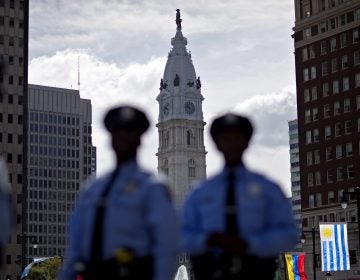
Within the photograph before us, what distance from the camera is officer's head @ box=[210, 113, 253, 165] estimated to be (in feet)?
24.6

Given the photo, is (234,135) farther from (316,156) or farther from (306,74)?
(306,74)

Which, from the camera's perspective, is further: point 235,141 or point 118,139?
point 235,141

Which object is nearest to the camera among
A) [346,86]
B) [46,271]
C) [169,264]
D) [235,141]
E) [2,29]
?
[169,264]

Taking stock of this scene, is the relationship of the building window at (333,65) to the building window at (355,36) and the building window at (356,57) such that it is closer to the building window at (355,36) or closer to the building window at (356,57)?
the building window at (356,57)

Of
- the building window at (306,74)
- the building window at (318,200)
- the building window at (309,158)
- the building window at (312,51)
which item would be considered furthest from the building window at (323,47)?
the building window at (318,200)

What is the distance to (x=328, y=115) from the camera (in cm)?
A: 10250

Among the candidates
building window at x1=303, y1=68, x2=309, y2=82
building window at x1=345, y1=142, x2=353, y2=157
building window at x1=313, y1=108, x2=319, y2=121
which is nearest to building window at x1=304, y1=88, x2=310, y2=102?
building window at x1=303, y1=68, x2=309, y2=82

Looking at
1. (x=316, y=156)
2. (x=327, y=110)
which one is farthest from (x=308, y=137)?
(x=327, y=110)

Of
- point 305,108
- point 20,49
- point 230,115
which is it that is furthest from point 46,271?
point 230,115

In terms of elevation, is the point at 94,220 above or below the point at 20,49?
below

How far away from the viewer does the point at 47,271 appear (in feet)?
430

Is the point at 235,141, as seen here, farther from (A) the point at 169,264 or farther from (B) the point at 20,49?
(B) the point at 20,49

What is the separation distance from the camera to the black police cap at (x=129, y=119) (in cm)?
688

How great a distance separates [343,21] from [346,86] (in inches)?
295
